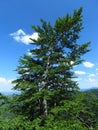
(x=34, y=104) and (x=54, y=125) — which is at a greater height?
(x=34, y=104)

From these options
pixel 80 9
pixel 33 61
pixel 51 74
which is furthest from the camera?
pixel 80 9

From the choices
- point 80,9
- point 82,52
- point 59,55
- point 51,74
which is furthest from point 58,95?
point 80,9

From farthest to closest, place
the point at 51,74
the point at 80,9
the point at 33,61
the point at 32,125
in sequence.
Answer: the point at 80,9 → the point at 33,61 → the point at 51,74 → the point at 32,125

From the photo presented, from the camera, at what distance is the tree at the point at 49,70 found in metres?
21.3

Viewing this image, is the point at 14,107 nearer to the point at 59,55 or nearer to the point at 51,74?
the point at 51,74

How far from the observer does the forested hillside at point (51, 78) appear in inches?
794

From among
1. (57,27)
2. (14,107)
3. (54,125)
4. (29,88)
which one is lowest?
(54,125)

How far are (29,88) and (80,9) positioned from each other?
34.9 feet

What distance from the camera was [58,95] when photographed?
867 inches

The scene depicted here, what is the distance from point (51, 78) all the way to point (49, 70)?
0.98 metres

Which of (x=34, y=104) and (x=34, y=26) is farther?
(x=34, y=26)

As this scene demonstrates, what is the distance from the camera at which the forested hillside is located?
20.2m

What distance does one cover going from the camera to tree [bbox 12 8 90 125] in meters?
21.3

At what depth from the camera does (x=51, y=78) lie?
2234 centimetres
